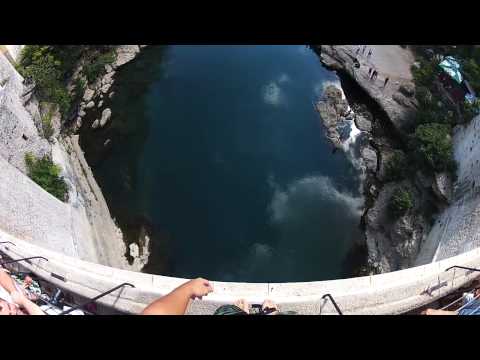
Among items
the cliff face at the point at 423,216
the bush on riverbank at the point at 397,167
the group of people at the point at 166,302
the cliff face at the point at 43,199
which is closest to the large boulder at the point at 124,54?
the cliff face at the point at 43,199

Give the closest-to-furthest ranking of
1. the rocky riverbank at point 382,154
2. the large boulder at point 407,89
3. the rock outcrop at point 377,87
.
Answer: the rocky riverbank at point 382,154 → the rock outcrop at point 377,87 → the large boulder at point 407,89

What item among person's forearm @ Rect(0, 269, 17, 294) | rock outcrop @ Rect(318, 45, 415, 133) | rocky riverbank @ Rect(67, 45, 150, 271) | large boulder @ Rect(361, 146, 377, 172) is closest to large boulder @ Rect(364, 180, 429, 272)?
large boulder @ Rect(361, 146, 377, 172)

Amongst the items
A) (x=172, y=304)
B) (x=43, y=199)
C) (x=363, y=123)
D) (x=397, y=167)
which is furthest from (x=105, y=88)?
(x=172, y=304)

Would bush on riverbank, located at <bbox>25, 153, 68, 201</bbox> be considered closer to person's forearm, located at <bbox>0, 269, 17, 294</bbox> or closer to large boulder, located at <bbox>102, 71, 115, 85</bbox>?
large boulder, located at <bbox>102, 71, 115, 85</bbox>

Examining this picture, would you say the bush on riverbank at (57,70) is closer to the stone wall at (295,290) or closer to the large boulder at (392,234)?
the stone wall at (295,290)

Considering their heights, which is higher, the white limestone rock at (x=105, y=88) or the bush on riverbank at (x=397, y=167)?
the white limestone rock at (x=105, y=88)

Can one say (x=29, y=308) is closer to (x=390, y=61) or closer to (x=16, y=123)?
(x=16, y=123)
